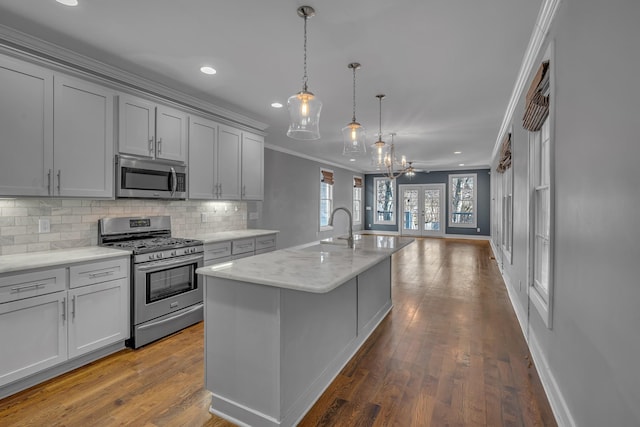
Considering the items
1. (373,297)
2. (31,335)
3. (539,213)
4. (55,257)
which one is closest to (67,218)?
(55,257)

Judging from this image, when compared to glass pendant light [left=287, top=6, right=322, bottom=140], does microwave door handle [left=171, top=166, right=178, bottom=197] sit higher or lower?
lower

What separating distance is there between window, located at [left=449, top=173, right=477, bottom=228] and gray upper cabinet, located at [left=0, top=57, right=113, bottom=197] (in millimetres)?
10584

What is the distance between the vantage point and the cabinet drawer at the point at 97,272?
8.00 feet

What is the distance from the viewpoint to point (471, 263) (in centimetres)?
654

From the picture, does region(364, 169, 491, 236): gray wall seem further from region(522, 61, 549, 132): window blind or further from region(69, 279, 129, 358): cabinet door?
region(69, 279, 129, 358): cabinet door

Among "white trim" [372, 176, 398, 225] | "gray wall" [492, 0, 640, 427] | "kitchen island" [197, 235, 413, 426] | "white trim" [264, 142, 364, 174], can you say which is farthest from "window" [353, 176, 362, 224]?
"gray wall" [492, 0, 640, 427]

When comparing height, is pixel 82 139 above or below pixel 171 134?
below

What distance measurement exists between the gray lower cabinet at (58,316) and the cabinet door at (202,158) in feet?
4.32

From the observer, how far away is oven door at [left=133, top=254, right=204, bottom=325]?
2846mm

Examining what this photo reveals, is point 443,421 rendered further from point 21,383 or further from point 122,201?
point 122,201

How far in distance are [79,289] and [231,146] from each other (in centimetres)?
247

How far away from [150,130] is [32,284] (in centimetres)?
175

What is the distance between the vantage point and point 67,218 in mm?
2875

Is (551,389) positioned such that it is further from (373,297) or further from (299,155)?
(299,155)
